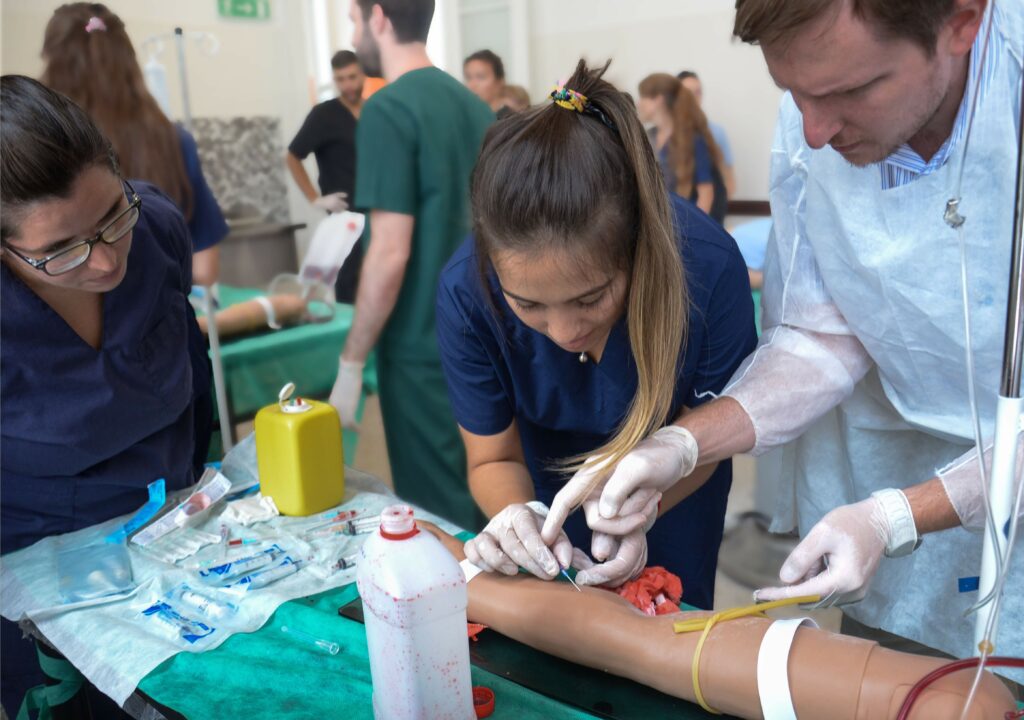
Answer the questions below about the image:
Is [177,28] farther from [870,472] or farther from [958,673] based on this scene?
[958,673]

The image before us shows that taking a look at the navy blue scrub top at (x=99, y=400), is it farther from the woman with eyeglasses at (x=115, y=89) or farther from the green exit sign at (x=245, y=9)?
the green exit sign at (x=245, y=9)

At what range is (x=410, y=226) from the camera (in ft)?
7.97

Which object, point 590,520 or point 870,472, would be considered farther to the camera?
point 870,472

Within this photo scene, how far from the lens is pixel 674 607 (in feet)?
4.06

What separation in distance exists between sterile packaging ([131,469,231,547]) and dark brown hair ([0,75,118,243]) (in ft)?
1.81

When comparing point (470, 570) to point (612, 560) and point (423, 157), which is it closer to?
point (612, 560)

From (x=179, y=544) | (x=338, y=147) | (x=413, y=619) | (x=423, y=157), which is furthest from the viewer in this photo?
(x=338, y=147)

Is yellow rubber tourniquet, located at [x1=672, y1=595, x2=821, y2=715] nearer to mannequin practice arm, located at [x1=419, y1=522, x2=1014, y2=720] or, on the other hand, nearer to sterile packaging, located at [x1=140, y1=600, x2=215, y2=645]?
mannequin practice arm, located at [x1=419, y1=522, x2=1014, y2=720]

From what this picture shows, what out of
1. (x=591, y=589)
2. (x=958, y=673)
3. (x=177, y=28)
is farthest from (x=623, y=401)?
(x=177, y=28)

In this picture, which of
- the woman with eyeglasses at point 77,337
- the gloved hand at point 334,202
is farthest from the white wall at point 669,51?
the woman with eyeglasses at point 77,337

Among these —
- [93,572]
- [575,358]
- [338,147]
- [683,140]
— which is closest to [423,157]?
[338,147]

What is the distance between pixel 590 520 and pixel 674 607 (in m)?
0.18

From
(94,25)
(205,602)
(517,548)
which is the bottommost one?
(205,602)

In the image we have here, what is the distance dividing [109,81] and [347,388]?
1149 millimetres
